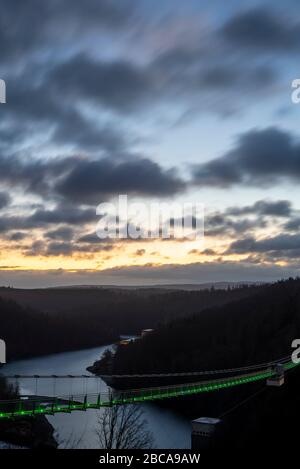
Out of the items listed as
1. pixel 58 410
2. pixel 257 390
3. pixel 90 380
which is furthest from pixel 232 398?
pixel 58 410

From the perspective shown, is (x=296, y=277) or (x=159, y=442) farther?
(x=296, y=277)

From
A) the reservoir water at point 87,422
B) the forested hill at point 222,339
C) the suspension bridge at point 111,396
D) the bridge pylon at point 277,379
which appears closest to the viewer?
the suspension bridge at point 111,396

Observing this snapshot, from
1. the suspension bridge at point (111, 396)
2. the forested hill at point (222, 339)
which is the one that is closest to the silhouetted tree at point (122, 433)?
the suspension bridge at point (111, 396)

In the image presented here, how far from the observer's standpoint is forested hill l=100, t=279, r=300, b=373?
5216 cm

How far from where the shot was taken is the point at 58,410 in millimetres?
18359

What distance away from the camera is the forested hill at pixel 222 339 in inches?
2053

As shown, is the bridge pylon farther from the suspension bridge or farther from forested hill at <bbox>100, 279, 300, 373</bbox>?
forested hill at <bbox>100, 279, 300, 373</bbox>

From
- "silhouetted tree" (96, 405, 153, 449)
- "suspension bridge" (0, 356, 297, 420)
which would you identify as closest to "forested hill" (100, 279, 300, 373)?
"suspension bridge" (0, 356, 297, 420)

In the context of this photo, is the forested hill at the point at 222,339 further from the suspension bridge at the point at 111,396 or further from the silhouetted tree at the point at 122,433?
the silhouetted tree at the point at 122,433

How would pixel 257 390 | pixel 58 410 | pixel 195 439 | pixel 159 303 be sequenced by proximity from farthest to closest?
pixel 159 303 → pixel 257 390 → pixel 195 439 → pixel 58 410

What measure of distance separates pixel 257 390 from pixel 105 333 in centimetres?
7710

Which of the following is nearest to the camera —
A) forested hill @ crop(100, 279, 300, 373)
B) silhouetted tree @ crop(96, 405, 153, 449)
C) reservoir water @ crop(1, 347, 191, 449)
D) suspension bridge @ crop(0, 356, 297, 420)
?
silhouetted tree @ crop(96, 405, 153, 449)

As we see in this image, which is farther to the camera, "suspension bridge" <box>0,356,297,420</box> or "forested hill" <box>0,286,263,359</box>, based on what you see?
"forested hill" <box>0,286,263,359</box>

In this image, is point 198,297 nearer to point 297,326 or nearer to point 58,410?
point 297,326
